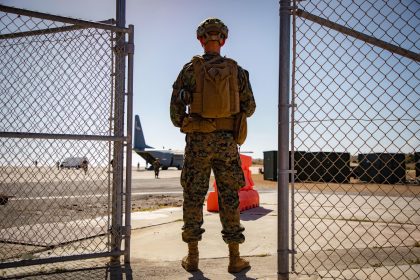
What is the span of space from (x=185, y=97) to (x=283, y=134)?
1050mm

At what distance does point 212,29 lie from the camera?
3074mm

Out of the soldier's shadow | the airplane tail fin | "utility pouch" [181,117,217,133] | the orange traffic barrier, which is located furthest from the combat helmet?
the airplane tail fin

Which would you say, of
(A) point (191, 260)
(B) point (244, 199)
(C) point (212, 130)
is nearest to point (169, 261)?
(A) point (191, 260)

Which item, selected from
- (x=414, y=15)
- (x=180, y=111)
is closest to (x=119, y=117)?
(x=180, y=111)

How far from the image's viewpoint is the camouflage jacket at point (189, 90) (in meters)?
3.11

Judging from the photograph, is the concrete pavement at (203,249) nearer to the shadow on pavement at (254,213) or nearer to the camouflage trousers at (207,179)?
the shadow on pavement at (254,213)

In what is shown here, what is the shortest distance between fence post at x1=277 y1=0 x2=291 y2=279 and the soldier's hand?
0.94 m

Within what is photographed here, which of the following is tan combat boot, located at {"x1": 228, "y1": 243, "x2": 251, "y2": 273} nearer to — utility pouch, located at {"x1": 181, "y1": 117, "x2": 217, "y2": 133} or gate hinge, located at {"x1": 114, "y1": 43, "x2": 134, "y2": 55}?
utility pouch, located at {"x1": 181, "y1": 117, "x2": 217, "y2": 133}

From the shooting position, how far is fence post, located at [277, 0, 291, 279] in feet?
7.57

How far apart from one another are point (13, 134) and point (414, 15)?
9.31 ft

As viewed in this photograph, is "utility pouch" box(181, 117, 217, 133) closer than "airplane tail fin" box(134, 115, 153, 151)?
Yes

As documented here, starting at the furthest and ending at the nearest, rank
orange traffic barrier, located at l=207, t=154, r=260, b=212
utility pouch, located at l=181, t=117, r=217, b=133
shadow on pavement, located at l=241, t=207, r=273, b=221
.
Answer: orange traffic barrier, located at l=207, t=154, r=260, b=212 → shadow on pavement, located at l=241, t=207, r=273, b=221 → utility pouch, located at l=181, t=117, r=217, b=133

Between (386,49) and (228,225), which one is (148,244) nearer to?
(228,225)

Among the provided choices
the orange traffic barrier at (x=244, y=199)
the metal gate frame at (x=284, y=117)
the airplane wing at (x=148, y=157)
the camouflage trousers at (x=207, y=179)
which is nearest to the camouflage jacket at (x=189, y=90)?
the camouflage trousers at (x=207, y=179)
